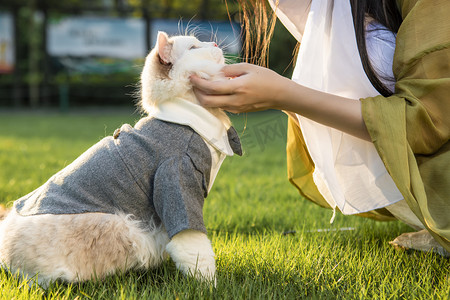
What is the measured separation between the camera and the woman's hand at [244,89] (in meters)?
1.49

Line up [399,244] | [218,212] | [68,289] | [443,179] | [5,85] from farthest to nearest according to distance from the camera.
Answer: [5,85], [218,212], [399,244], [443,179], [68,289]

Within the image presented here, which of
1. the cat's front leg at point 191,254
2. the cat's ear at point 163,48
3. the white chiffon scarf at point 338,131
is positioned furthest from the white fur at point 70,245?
the white chiffon scarf at point 338,131

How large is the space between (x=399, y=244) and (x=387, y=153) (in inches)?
26.5

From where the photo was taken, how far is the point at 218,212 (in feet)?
8.41

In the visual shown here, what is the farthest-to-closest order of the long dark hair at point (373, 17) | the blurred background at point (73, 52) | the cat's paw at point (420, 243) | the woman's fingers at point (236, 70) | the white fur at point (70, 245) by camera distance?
the blurred background at point (73, 52) < the cat's paw at point (420, 243) < the long dark hair at point (373, 17) < the woman's fingers at point (236, 70) < the white fur at point (70, 245)

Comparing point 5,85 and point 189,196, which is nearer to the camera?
point 189,196

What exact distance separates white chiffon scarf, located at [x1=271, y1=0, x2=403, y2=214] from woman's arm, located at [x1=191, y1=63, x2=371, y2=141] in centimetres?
19

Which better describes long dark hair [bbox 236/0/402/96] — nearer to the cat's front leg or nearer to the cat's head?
the cat's head

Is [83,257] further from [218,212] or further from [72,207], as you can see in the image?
[218,212]

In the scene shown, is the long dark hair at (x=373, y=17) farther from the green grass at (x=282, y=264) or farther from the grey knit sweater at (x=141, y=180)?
the grey knit sweater at (x=141, y=180)

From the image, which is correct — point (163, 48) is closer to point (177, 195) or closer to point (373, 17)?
point (177, 195)

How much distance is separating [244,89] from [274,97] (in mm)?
107

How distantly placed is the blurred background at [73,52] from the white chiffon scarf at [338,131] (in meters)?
11.3

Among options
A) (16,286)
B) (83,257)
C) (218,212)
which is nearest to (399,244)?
(218,212)
